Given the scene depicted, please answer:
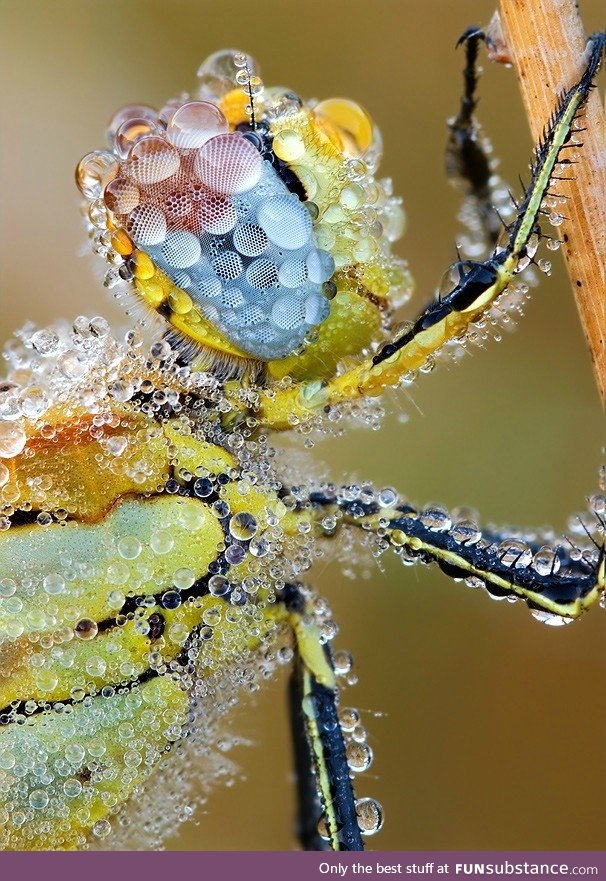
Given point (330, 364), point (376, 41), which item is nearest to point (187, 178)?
point (330, 364)

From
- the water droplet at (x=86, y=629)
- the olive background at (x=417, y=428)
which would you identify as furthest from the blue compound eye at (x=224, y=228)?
the olive background at (x=417, y=428)

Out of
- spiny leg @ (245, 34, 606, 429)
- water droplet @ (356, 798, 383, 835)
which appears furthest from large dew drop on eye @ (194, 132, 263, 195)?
water droplet @ (356, 798, 383, 835)

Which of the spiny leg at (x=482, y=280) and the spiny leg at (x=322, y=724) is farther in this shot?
the spiny leg at (x=322, y=724)

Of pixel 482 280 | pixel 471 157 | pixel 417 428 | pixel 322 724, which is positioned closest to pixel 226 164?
pixel 482 280

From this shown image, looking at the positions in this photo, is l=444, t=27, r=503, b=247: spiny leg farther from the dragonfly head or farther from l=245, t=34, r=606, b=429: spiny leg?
l=245, t=34, r=606, b=429: spiny leg

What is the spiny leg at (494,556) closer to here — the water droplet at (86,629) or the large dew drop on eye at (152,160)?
the water droplet at (86,629)

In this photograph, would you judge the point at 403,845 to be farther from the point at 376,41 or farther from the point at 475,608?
the point at 376,41
